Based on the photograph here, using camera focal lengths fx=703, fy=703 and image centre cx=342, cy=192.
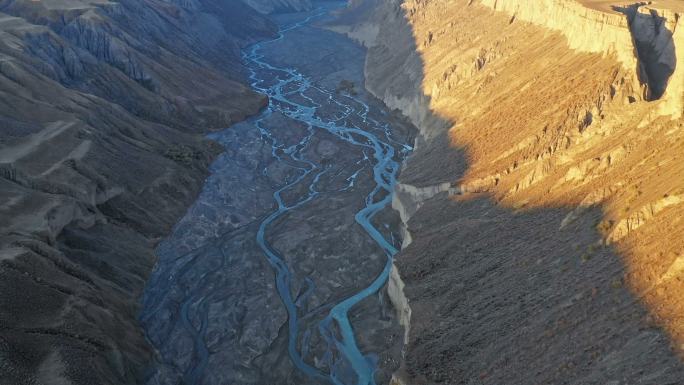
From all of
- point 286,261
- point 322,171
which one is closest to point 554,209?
A: point 286,261

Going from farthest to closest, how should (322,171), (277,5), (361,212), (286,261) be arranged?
1. (277,5)
2. (322,171)
3. (361,212)
4. (286,261)

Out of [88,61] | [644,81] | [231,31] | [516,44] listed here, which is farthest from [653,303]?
[231,31]

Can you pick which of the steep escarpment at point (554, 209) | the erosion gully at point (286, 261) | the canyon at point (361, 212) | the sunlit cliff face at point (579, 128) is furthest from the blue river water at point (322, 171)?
the sunlit cliff face at point (579, 128)

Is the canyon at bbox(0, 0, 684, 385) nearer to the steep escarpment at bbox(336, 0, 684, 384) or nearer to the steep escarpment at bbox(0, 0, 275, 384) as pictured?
the steep escarpment at bbox(336, 0, 684, 384)

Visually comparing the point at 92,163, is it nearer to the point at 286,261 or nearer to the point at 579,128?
the point at 286,261

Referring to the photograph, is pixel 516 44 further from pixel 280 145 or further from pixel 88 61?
pixel 88 61

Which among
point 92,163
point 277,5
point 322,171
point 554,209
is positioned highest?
point 554,209

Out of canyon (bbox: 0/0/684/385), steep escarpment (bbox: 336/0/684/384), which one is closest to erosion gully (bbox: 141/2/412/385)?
canyon (bbox: 0/0/684/385)
